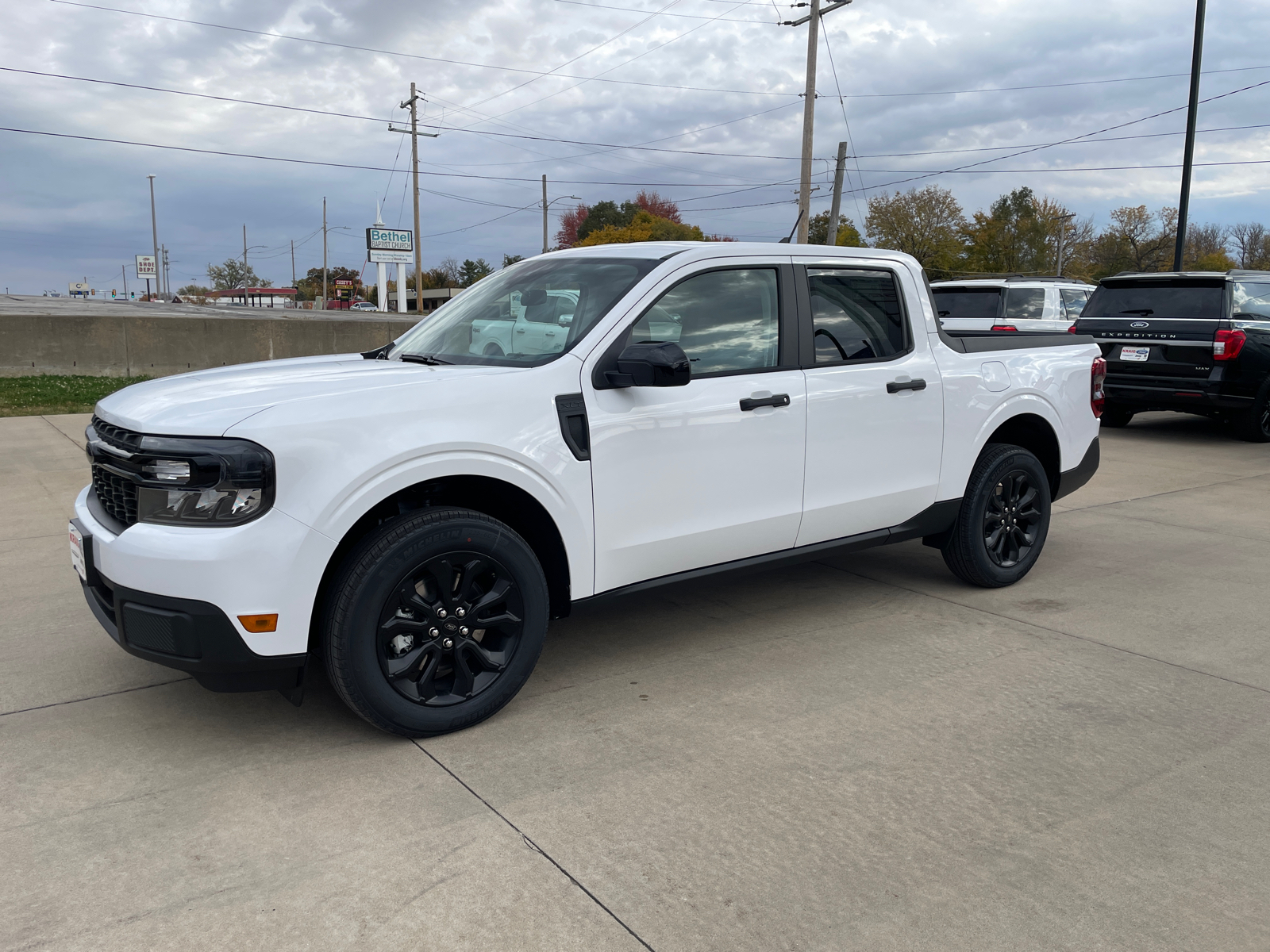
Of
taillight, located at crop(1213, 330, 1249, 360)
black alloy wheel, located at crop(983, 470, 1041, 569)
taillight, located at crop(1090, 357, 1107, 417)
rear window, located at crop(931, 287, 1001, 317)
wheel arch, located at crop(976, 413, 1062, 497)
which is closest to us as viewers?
black alloy wheel, located at crop(983, 470, 1041, 569)

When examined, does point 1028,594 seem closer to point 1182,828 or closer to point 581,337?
point 1182,828

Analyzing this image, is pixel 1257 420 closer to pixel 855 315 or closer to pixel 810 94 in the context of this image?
pixel 855 315

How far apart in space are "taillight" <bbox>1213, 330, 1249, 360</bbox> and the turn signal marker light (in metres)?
10.8

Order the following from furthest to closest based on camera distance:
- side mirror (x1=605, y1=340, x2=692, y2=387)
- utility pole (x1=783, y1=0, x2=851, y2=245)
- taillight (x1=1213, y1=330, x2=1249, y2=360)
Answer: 1. utility pole (x1=783, y1=0, x2=851, y2=245)
2. taillight (x1=1213, y1=330, x2=1249, y2=360)
3. side mirror (x1=605, y1=340, x2=692, y2=387)

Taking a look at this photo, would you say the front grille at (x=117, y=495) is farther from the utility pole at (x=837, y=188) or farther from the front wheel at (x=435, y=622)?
the utility pole at (x=837, y=188)

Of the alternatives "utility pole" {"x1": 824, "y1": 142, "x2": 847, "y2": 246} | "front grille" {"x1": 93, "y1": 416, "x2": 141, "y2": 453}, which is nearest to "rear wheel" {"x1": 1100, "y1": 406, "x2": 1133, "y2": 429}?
"front grille" {"x1": 93, "y1": 416, "x2": 141, "y2": 453}

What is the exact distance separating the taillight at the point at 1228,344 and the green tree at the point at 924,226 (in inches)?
2340

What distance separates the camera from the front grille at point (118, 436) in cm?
316

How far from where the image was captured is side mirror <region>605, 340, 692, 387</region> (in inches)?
139

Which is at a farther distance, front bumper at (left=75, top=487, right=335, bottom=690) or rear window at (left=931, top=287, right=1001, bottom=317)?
rear window at (left=931, top=287, right=1001, bottom=317)

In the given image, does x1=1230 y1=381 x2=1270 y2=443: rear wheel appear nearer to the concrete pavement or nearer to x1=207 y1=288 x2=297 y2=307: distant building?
the concrete pavement

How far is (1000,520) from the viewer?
537 centimetres

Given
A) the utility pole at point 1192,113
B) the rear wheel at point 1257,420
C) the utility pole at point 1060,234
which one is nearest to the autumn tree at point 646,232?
the utility pole at point 1060,234

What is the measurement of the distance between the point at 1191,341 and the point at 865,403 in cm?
822
